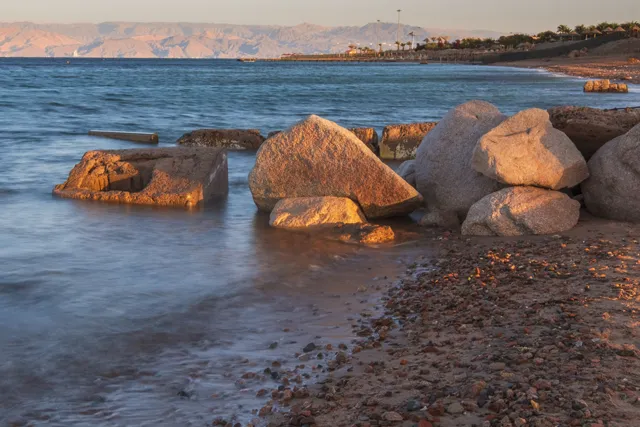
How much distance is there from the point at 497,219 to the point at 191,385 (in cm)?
454

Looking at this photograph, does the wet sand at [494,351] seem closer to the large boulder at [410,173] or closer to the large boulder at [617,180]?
the large boulder at [617,180]

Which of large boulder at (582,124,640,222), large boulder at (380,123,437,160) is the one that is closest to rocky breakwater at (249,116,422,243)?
large boulder at (582,124,640,222)

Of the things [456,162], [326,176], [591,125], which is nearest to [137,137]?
[326,176]

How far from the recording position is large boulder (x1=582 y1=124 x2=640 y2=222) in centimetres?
831

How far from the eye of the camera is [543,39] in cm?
13675

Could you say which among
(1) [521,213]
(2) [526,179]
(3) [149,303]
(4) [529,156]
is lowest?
(3) [149,303]

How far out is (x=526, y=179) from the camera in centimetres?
830

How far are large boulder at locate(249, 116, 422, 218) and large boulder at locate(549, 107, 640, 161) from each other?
2.09 meters

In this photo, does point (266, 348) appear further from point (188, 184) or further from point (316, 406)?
point (188, 184)

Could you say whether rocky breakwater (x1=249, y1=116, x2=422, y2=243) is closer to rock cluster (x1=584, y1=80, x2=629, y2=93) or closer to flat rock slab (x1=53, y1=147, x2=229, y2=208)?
flat rock slab (x1=53, y1=147, x2=229, y2=208)

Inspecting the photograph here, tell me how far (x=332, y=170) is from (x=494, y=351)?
480cm

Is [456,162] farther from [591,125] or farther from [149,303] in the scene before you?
[149,303]

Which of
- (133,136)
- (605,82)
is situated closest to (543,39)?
(605,82)

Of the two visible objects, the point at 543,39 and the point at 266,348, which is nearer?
the point at 266,348
